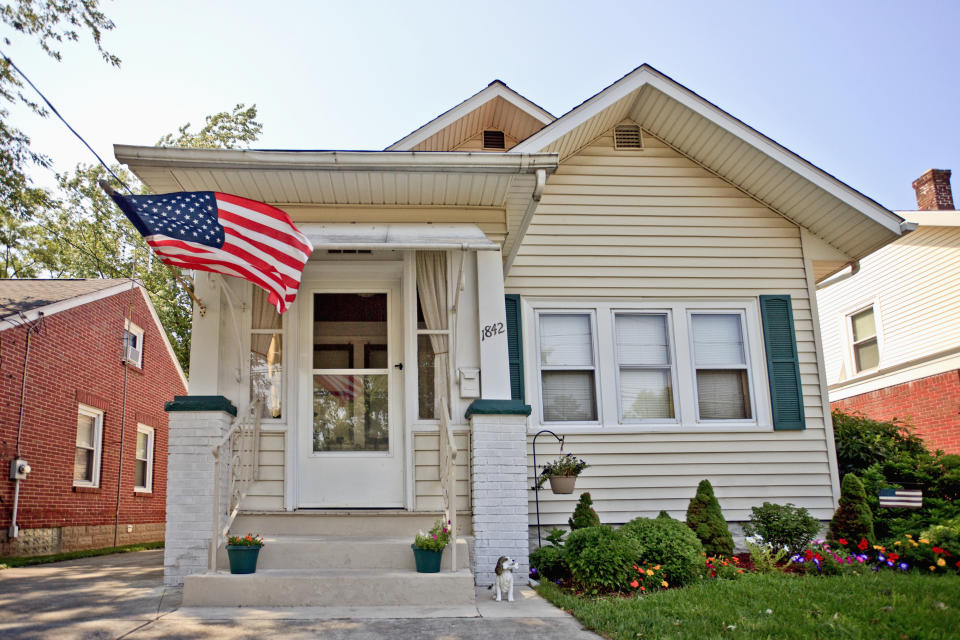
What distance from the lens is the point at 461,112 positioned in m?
9.46

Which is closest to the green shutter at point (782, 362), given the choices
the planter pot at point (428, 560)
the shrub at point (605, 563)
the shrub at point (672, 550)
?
the shrub at point (672, 550)

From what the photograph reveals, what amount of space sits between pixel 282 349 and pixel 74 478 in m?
8.24

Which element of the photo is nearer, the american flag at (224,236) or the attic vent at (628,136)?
the american flag at (224,236)

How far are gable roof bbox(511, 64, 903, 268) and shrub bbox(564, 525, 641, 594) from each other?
12.7ft

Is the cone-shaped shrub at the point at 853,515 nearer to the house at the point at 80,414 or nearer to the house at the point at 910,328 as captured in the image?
the house at the point at 910,328

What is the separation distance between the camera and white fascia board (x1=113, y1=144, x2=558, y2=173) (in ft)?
20.5

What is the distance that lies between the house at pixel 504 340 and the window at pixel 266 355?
0.02 m

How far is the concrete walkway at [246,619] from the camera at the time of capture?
4.55 meters

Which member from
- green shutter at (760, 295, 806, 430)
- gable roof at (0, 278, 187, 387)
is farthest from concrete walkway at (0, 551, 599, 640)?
gable roof at (0, 278, 187, 387)

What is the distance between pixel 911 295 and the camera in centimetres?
1353

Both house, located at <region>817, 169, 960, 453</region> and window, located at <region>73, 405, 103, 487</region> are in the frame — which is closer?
house, located at <region>817, 169, 960, 453</region>

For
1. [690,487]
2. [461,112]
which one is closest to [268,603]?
[690,487]

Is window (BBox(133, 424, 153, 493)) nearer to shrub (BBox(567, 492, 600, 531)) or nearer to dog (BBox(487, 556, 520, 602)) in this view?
shrub (BBox(567, 492, 600, 531))

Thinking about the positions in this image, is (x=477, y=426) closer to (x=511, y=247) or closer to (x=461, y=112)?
(x=511, y=247)
